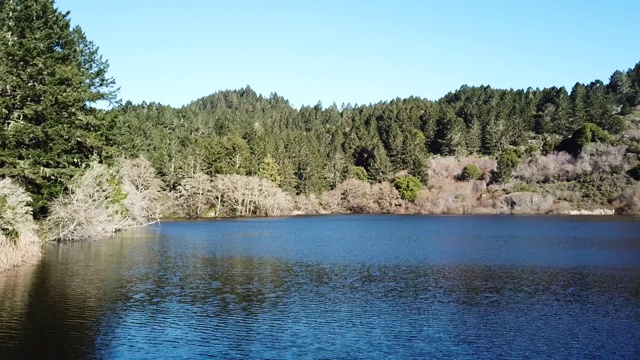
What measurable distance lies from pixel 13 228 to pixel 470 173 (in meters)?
108

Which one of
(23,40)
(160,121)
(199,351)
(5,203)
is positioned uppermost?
(160,121)

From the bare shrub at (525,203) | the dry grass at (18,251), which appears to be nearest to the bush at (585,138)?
the bare shrub at (525,203)

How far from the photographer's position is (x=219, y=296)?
2809 centimetres

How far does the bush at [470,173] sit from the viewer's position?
129250mm

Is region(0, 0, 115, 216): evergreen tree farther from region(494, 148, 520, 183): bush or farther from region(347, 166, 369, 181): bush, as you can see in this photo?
region(494, 148, 520, 183): bush

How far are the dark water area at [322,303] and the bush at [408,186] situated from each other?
79.2 metres

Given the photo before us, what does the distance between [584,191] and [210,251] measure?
87623 mm

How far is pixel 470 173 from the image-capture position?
129125 millimetres

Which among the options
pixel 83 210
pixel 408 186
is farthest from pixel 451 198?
pixel 83 210

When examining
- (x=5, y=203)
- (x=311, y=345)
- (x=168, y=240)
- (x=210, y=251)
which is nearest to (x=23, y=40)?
(x=5, y=203)

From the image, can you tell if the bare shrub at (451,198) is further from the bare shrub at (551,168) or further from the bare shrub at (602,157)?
the bare shrub at (602,157)

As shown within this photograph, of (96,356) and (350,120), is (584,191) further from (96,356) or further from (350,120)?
(96,356)

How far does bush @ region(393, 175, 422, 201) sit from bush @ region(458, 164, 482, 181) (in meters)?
9.98

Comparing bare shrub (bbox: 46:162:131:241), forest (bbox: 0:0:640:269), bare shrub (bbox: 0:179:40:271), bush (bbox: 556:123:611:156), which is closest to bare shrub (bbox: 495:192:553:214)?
forest (bbox: 0:0:640:269)
